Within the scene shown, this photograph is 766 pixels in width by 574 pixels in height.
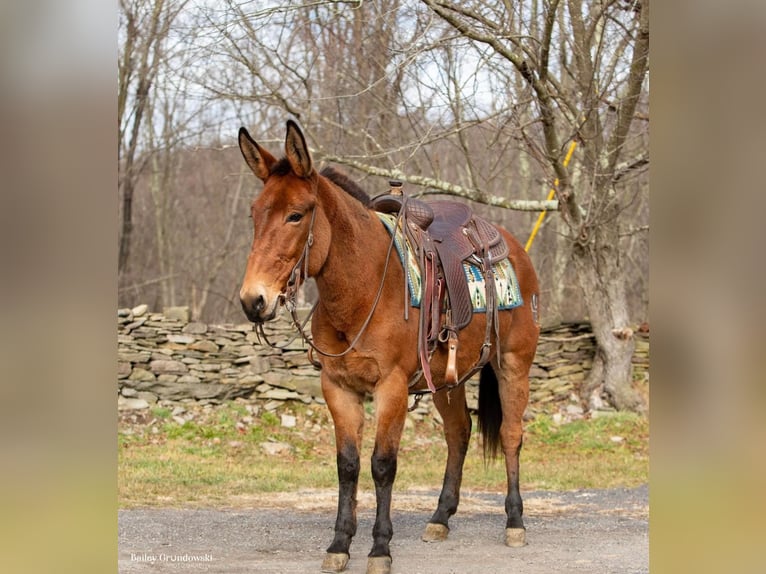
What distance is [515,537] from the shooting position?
210 inches

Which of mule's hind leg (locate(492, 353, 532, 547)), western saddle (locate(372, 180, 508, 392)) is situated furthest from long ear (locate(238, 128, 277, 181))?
mule's hind leg (locate(492, 353, 532, 547))

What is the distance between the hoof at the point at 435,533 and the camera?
540cm

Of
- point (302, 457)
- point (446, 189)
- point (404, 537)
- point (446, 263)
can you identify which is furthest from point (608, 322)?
point (446, 263)

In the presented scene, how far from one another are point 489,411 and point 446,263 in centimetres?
151

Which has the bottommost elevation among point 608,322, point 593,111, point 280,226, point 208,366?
point 208,366

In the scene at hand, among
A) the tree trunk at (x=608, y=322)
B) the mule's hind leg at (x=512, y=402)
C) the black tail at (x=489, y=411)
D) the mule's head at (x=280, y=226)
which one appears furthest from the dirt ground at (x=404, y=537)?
the tree trunk at (x=608, y=322)

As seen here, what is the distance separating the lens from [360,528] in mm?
5871

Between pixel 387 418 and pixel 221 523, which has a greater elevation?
pixel 387 418

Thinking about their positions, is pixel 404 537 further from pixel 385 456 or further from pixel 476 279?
pixel 476 279

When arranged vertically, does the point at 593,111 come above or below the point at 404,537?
above

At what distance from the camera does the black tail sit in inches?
239
